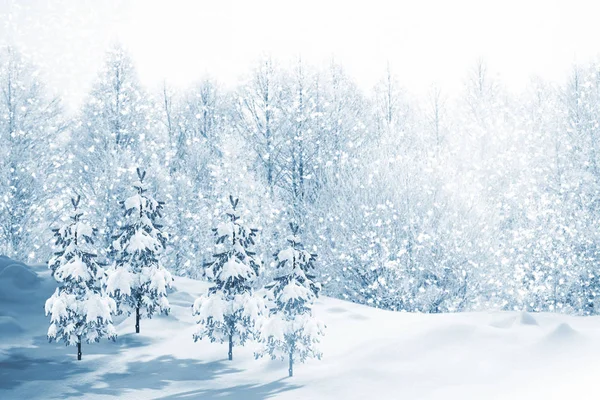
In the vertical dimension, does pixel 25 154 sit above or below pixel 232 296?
above

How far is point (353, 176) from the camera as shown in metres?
25.8

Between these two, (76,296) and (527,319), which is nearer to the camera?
(527,319)

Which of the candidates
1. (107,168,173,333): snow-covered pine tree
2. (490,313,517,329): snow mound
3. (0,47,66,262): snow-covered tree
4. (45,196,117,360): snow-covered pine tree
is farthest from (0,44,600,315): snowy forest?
(490,313,517,329): snow mound

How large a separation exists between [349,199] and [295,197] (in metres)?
5.23

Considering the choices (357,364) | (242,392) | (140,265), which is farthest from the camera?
(140,265)

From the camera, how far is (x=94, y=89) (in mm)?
33906

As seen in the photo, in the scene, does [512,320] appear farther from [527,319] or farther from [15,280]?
[15,280]

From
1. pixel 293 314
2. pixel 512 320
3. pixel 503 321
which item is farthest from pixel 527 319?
pixel 293 314

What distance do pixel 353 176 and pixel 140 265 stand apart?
34.0ft

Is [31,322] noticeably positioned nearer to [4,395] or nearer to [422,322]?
[4,395]

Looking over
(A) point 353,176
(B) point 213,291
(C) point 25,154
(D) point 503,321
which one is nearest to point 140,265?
(B) point 213,291

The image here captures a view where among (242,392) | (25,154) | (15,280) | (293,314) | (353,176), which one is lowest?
(242,392)

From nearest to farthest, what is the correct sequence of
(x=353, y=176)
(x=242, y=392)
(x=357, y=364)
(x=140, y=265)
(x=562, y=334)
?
(x=242, y=392), (x=562, y=334), (x=357, y=364), (x=140, y=265), (x=353, y=176)

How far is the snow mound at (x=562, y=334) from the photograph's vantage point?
1370 centimetres
